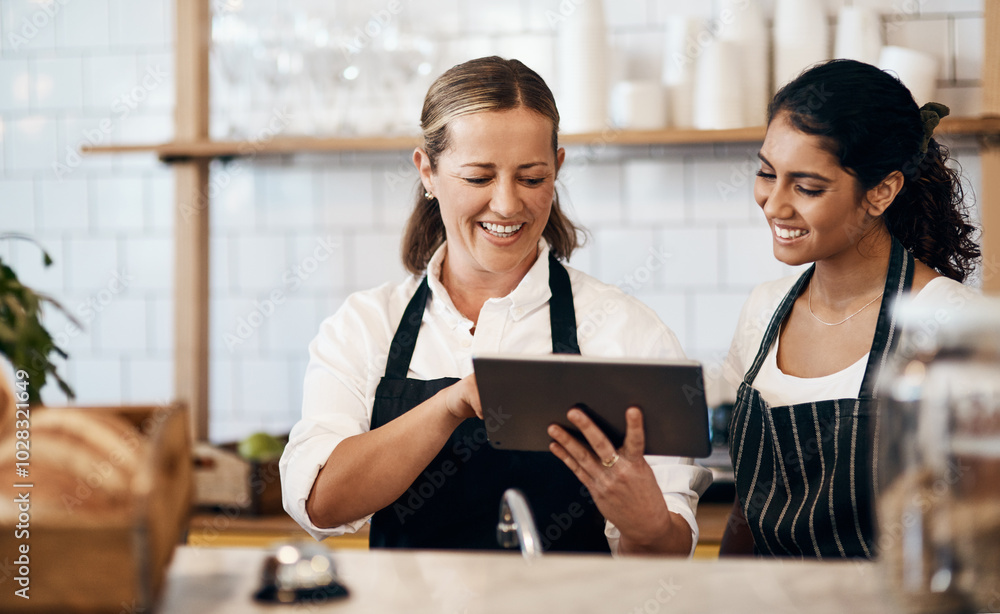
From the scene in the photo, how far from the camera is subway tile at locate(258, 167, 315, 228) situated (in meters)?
3.08

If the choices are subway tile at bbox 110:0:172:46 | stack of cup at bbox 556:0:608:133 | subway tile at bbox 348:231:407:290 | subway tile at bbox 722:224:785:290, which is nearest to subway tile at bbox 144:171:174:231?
subway tile at bbox 110:0:172:46

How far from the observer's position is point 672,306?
2.91 metres

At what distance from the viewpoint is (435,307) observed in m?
1.81

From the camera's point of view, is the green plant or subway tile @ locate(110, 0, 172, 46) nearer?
the green plant

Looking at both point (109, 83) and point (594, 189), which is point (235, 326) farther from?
point (594, 189)

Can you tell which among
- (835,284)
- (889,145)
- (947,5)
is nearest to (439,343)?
(835,284)

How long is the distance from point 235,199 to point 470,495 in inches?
70.0

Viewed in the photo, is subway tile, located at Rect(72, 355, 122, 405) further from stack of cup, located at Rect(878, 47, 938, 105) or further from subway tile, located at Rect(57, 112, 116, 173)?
stack of cup, located at Rect(878, 47, 938, 105)

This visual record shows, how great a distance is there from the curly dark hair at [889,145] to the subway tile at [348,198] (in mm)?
1589

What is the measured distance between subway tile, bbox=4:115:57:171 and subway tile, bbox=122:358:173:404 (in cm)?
77

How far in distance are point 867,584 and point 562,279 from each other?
100 cm

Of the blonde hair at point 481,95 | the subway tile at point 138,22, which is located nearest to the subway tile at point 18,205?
the subway tile at point 138,22

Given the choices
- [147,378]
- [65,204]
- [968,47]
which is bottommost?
[147,378]

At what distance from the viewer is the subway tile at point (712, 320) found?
290cm
